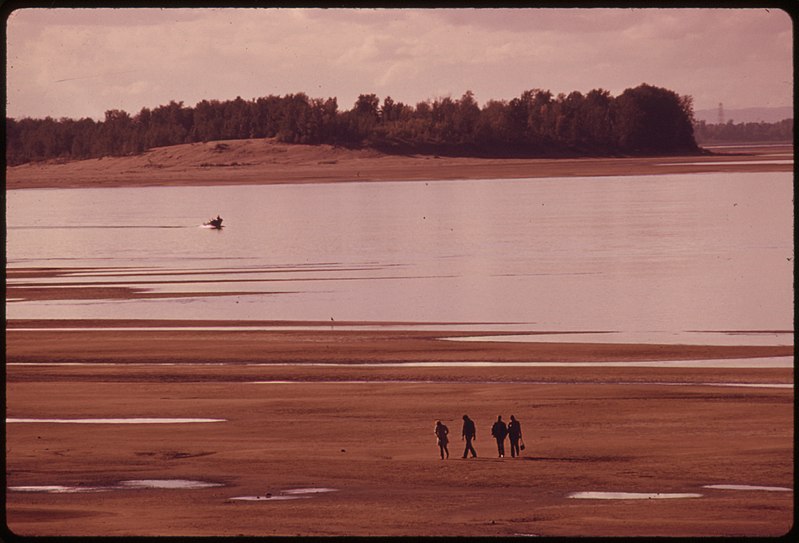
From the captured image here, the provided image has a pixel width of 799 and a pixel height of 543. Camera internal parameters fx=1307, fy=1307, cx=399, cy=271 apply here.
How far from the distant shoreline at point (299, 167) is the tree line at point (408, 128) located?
3.93 ft

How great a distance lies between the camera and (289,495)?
22094 mm

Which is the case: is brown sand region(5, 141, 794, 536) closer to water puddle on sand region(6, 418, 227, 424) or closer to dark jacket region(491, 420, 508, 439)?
water puddle on sand region(6, 418, 227, 424)

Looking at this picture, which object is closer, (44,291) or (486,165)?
(44,291)

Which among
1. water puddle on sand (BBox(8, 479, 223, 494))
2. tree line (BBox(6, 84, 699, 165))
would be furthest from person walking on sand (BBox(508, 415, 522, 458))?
tree line (BBox(6, 84, 699, 165))

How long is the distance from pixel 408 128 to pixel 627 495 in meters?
127

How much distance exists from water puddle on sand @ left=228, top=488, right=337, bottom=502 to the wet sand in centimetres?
19

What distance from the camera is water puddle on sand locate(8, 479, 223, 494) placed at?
22328 millimetres

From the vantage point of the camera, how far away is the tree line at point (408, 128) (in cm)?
13938

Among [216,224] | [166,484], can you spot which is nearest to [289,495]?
[166,484]

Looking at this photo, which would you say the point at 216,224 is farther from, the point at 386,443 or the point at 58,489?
the point at 58,489
